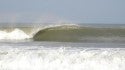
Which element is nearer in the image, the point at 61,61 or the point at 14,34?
the point at 61,61

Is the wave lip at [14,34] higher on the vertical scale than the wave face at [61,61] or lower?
higher

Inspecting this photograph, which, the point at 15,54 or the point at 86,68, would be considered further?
the point at 15,54

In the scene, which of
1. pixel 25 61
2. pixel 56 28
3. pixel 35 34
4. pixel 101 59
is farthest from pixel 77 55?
pixel 56 28

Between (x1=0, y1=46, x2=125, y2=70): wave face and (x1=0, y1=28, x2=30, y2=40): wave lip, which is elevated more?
(x1=0, y1=28, x2=30, y2=40): wave lip

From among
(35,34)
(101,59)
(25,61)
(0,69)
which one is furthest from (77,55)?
(35,34)

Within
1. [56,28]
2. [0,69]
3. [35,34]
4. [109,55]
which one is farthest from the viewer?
[56,28]

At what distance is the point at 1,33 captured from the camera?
86.1ft

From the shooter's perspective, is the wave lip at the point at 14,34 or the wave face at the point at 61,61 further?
the wave lip at the point at 14,34

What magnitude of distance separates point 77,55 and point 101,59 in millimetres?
770

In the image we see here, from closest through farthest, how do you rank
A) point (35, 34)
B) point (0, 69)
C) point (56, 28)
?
point (0, 69)
point (35, 34)
point (56, 28)

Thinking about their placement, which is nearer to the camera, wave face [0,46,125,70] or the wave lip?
wave face [0,46,125,70]

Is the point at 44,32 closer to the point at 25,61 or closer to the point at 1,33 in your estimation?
the point at 1,33

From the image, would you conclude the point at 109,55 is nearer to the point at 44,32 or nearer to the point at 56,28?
the point at 44,32

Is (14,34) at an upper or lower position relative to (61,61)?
upper
